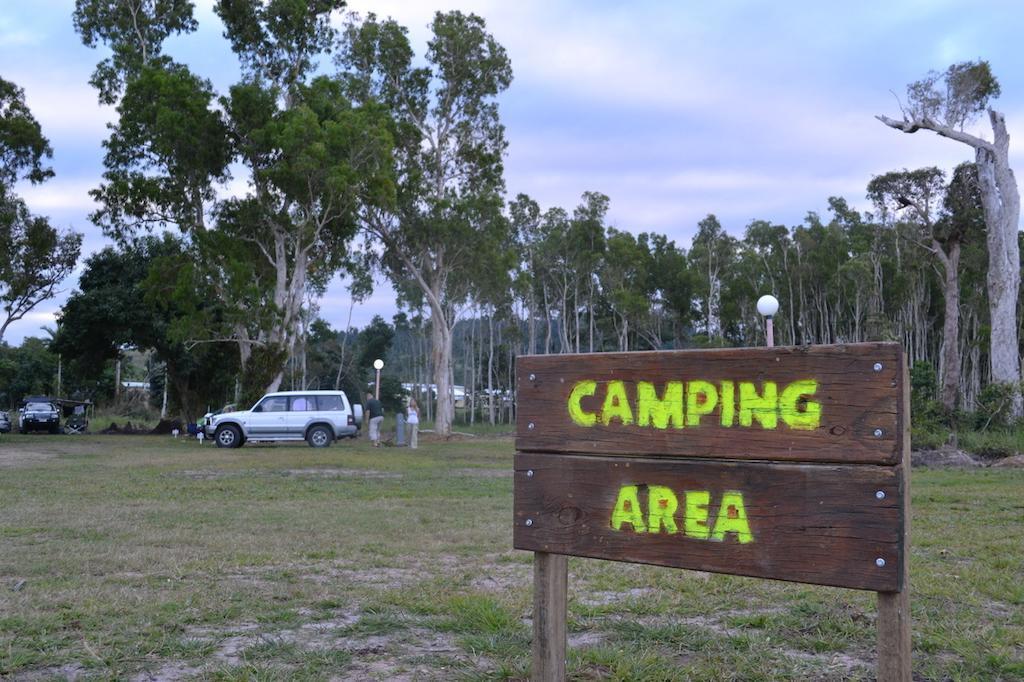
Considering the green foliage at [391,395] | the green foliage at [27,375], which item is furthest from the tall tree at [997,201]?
the green foliage at [27,375]

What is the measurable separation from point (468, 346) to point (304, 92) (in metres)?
38.0

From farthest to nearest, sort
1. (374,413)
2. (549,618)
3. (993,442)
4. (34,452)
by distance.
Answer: (374,413), (34,452), (993,442), (549,618)

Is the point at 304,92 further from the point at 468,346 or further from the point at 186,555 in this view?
the point at 468,346

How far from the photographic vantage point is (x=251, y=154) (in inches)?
1220

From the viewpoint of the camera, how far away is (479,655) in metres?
4.37

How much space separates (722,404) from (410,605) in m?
2.83

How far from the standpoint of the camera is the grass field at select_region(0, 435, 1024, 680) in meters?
4.19

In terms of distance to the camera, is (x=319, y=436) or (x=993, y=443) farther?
(x=319, y=436)

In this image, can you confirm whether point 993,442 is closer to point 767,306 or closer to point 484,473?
point 767,306

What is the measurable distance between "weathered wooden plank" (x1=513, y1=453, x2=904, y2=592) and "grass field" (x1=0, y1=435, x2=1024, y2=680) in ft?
2.98

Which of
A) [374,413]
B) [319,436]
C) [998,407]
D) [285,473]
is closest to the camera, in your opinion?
[285,473]

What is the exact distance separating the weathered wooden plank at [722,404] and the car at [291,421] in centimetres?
2423

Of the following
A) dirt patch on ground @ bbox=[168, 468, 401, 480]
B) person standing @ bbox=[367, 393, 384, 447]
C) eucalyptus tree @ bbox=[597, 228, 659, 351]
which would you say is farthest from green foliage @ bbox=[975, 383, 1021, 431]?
eucalyptus tree @ bbox=[597, 228, 659, 351]

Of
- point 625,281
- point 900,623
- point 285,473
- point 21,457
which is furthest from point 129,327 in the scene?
point 900,623
